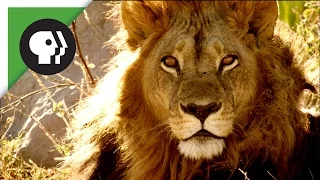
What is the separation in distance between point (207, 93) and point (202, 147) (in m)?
0.28

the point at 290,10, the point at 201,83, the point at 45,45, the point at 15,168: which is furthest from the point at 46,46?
the point at 290,10

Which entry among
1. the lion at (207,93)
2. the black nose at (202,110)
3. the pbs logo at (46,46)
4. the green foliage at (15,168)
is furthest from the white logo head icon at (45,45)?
the black nose at (202,110)

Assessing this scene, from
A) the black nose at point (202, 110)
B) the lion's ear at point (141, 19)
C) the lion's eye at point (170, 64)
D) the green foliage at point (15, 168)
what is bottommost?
the green foliage at point (15, 168)

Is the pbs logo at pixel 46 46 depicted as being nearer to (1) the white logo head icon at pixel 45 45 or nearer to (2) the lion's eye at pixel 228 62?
(1) the white logo head icon at pixel 45 45

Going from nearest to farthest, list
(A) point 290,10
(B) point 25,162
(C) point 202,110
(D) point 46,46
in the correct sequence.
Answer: (C) point 202,110 < (D) point 46,46 < (B) point 25,162 < (A) point 290,10

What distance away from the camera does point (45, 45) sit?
456 cm

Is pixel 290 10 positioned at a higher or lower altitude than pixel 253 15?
lower

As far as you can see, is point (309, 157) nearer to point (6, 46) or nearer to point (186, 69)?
point (186, 69)

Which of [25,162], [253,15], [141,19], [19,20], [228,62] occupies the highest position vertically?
[19,20]

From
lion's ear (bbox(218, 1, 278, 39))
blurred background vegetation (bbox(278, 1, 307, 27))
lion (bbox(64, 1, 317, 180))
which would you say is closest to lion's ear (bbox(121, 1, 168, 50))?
lion (bbox(64, 1, 317, 180))

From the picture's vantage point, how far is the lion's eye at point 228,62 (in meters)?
3.92

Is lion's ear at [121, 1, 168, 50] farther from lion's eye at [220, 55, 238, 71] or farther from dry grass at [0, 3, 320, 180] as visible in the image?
dry grass at [0, 3, 320, 180]

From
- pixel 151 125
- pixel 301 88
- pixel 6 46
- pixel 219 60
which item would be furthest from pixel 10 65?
pixel 301 88

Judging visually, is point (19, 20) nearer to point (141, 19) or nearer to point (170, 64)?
point (141, 19)
